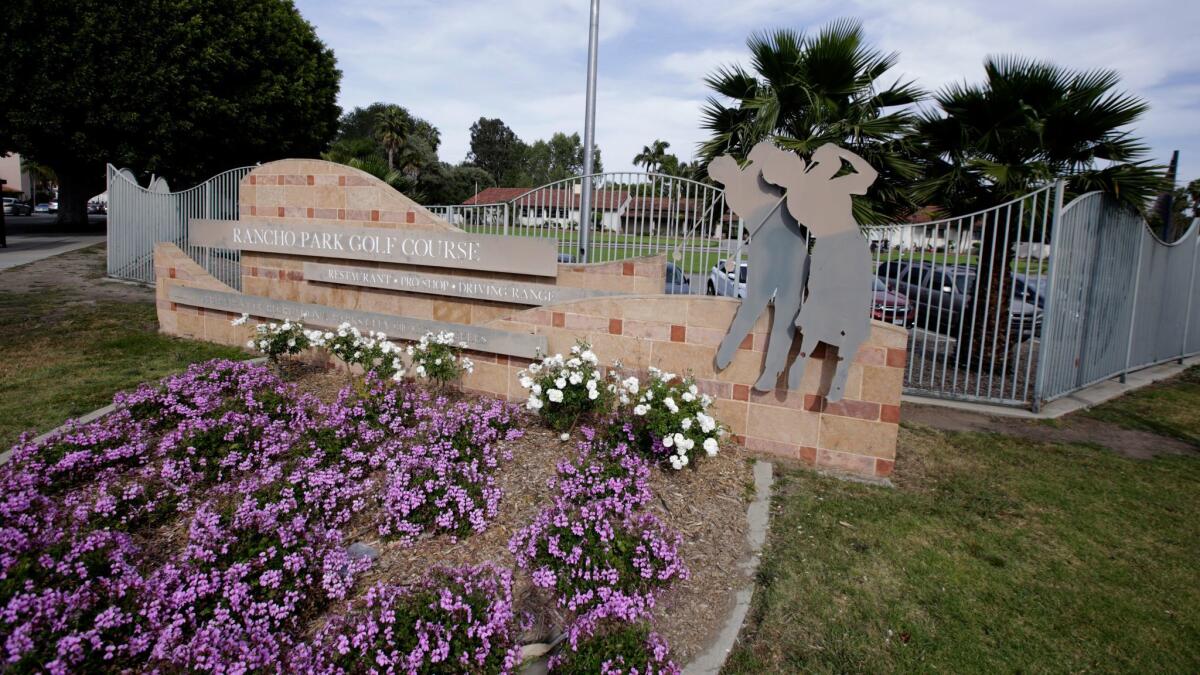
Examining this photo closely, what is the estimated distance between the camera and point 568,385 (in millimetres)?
5137

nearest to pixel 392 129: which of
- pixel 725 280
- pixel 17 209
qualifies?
pixel 17 209

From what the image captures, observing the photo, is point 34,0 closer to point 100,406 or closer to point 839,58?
point 100,406

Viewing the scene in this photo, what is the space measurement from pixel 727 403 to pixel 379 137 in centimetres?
4742

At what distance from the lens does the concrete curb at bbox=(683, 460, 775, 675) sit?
3102mm

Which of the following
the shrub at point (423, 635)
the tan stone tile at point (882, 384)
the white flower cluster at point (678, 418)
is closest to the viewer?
the shrub at point (423, 635)

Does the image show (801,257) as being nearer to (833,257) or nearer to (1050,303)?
(833,257)

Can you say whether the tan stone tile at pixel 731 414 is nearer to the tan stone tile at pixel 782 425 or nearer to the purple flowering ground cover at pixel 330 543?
the tan stone tile at pixel 782 425

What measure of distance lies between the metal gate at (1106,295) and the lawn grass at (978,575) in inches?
100

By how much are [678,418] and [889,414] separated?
5.56 ft

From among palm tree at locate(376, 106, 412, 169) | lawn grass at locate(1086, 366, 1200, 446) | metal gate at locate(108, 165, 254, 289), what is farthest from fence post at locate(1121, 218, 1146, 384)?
palm tree at locate(376, 106, 412, 169)

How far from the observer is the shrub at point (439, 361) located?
6.05 meters

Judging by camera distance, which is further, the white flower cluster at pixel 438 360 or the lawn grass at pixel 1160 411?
the lawn grass at pixel 1160 411

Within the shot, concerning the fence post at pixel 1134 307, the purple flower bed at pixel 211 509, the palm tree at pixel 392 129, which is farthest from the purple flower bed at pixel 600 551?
the palm tree at pixel 392 129

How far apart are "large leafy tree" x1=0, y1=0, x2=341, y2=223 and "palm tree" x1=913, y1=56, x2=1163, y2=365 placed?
71.1 ft
